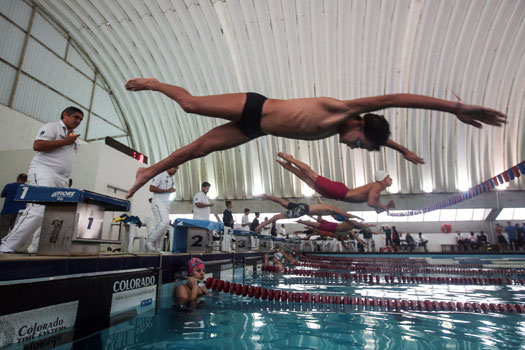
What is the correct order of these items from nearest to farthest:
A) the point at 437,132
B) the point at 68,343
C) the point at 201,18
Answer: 1. the point at 68,343
2. the point at 201,18
3. the point at 437,132

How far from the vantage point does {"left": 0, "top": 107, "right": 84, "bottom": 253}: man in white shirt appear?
3.07 metres

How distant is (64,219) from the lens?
2875 millimetres

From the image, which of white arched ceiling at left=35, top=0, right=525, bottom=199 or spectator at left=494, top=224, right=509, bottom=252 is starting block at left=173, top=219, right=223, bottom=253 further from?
spectator at left=494, top=224, right=509, bottom=252

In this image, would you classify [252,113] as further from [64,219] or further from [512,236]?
[512,236]

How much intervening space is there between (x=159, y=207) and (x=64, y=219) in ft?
9.36

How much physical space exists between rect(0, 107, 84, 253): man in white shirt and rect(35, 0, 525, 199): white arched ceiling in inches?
473

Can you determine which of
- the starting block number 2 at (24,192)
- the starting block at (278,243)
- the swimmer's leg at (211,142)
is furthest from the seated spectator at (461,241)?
the starting block number 2 at (24,192)

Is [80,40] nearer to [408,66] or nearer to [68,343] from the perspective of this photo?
[408,66]

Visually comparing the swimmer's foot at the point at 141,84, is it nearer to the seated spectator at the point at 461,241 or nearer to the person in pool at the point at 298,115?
the person in pool at the point at 298,115

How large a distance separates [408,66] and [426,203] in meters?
9.36

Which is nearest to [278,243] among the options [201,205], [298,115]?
[201,205]

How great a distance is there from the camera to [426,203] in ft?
66.8

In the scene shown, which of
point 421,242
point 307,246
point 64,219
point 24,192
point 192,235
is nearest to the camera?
point 24,192

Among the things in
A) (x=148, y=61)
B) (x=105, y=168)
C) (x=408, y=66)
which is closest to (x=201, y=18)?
(x=148, y=61)
